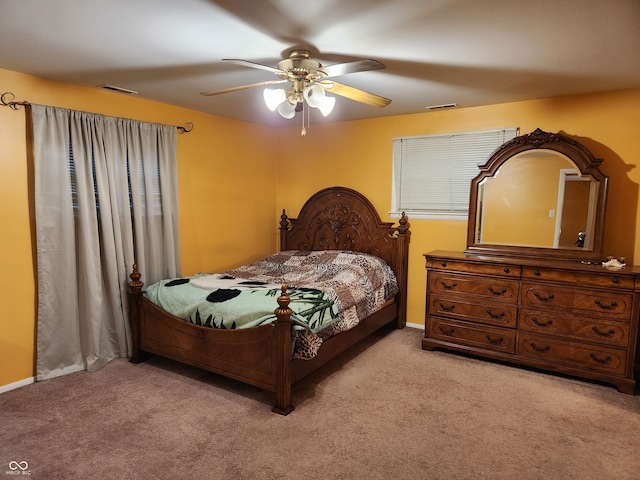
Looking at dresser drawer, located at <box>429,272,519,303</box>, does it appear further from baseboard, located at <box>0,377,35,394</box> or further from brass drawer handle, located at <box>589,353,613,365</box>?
baseboard, located at <box>0,377,35,394</box>

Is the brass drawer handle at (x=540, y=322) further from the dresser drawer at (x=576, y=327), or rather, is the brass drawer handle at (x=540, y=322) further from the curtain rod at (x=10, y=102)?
the curtain rod at (x=10, y=102)

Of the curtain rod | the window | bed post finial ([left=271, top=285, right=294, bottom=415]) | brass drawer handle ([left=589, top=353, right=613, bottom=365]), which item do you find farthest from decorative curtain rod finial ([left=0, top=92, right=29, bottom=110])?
brass drawer handle ([left=589, top=353, right=613, bottom=365])

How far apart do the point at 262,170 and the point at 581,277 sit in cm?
354

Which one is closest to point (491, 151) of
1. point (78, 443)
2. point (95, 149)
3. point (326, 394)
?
point (326, 394)

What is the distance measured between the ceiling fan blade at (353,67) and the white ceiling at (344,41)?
0.16 m

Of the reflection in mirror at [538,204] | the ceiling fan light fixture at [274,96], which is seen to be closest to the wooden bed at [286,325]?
the reflection in mirror at [538,204]

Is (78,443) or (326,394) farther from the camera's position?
(326,394)

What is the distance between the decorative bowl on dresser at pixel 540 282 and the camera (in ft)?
9.70

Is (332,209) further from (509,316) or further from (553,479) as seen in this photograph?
(553,479)

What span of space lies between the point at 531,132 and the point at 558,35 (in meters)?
1.59

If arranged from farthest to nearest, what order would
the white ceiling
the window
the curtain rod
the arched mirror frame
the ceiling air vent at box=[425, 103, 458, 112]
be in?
the window, the ceiling air vent at box=[425, 103, 458, 112], the arched mirror frame, the curtain rod, the white ceiling

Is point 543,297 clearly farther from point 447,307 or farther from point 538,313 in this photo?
point 447,307

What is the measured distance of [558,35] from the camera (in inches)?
83.4

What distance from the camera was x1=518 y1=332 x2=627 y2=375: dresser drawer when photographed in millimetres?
2945
